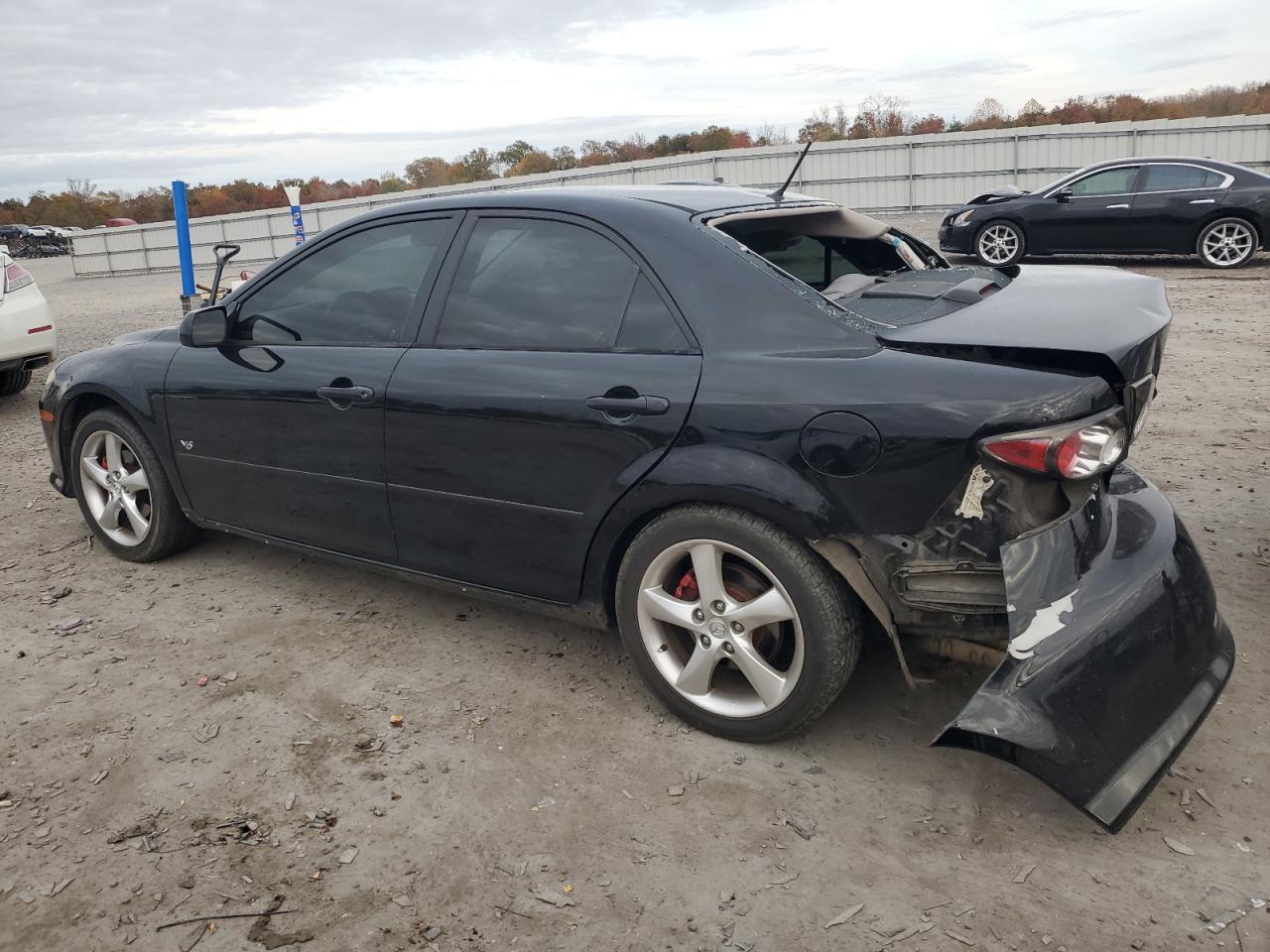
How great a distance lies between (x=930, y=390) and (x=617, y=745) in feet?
4.64

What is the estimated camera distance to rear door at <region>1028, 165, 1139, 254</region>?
13.4 metres

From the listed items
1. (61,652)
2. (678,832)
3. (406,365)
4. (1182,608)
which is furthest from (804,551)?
(61,652)

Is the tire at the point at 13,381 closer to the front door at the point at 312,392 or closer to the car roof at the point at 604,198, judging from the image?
the front door at the point at 312,392

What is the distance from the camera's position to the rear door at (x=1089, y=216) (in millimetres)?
13430

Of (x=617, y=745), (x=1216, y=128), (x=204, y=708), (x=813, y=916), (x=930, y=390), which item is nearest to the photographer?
(x=813, y=916)

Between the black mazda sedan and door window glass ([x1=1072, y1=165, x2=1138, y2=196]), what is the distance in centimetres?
1096

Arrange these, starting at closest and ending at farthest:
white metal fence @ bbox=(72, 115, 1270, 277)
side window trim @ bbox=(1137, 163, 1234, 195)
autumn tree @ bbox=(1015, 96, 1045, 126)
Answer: side window trim @ bbox=(1137, 163, 1234, 195) < white metal fence @ bbox=(72, 115, 1270, 277) < autumn tree @ bbox=(1015, 96, 1045, 126)

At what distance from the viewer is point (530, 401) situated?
323cm

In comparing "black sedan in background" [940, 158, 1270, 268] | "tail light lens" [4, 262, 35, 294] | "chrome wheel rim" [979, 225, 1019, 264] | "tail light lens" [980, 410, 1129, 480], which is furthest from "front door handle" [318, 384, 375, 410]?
"chrome wheel rim" [979, 225, 1019, 264]

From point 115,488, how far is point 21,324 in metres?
4.57

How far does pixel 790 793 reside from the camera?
9.44 ft

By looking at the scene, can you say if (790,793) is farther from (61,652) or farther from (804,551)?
(61,652)

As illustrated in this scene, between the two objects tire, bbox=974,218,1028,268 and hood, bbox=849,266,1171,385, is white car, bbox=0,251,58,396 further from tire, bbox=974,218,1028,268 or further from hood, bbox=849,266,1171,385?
tire, bbox=974,218,1028,268

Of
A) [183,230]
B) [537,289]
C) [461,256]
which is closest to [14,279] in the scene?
[461,256]
